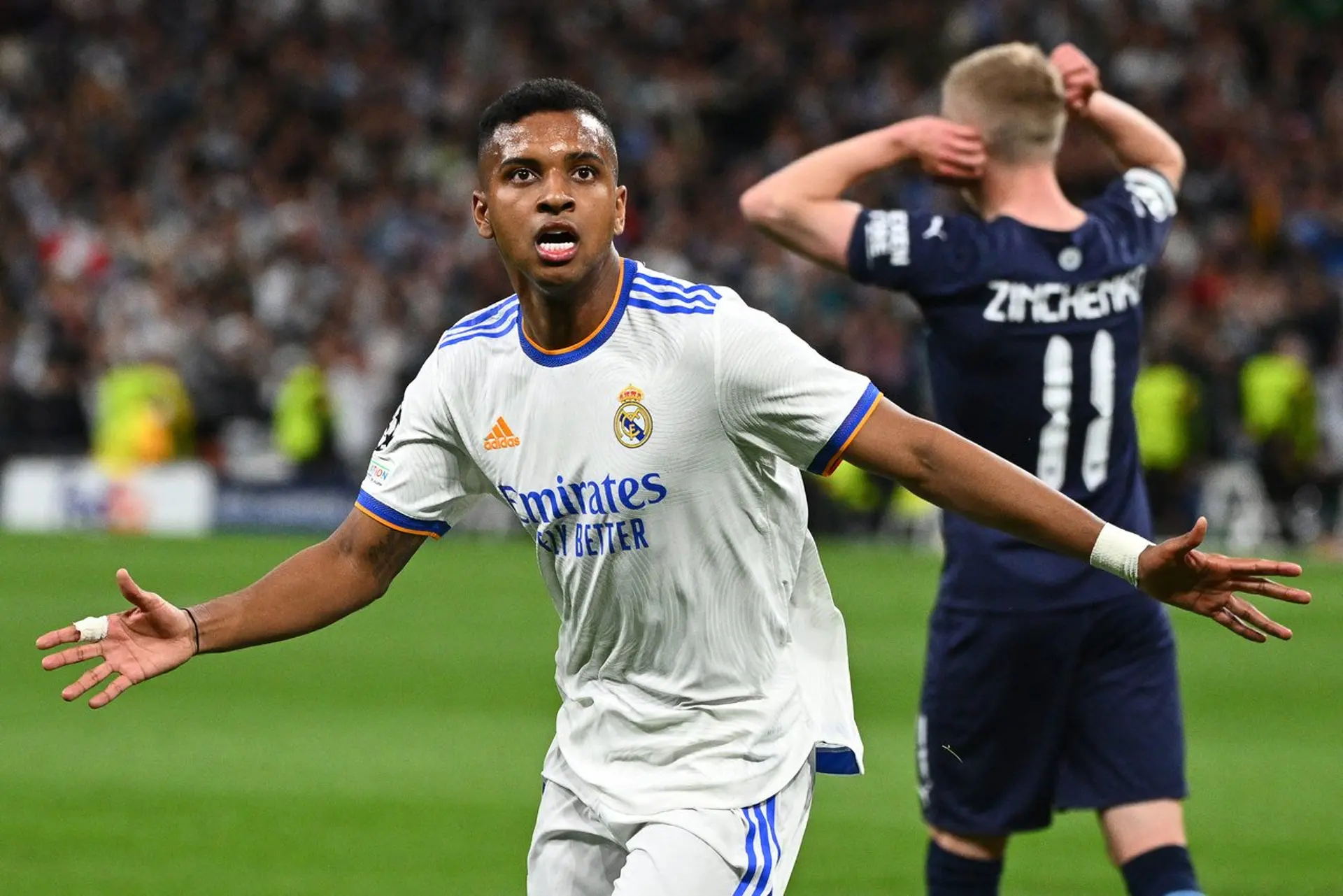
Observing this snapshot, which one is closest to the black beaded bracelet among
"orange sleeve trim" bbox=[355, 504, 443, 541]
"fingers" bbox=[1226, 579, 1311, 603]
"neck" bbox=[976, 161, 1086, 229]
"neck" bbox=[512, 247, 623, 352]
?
"orange sleeve trim" bbox=[355, 504, 443, 541]

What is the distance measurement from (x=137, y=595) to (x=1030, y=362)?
7.74ft

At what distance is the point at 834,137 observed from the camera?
24.4 m

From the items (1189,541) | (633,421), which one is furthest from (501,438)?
(1189,541)

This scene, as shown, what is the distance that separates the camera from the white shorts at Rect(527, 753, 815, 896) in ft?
12.8

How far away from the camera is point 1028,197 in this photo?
5.49 metres

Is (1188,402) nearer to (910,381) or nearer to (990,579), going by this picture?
(910,381)

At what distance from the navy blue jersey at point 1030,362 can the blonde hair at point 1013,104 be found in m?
0.20

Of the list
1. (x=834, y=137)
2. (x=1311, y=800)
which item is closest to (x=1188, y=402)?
(x=834, y=137)

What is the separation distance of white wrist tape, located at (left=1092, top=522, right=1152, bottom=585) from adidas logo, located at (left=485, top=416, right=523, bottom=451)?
43.7 inches

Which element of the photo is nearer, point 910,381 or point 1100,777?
point 1100,777

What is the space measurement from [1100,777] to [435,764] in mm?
5666

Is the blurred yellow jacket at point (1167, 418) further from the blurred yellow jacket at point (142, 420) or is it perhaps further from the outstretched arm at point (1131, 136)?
the outstretched arm at point (1131, 136)

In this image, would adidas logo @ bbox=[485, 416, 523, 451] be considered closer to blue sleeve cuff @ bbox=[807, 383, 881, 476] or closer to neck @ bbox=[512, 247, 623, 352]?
neck @ bbox=[512, 247, 623, 352]

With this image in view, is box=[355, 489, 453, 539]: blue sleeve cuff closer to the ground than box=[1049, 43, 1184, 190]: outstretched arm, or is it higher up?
closer to the ground
